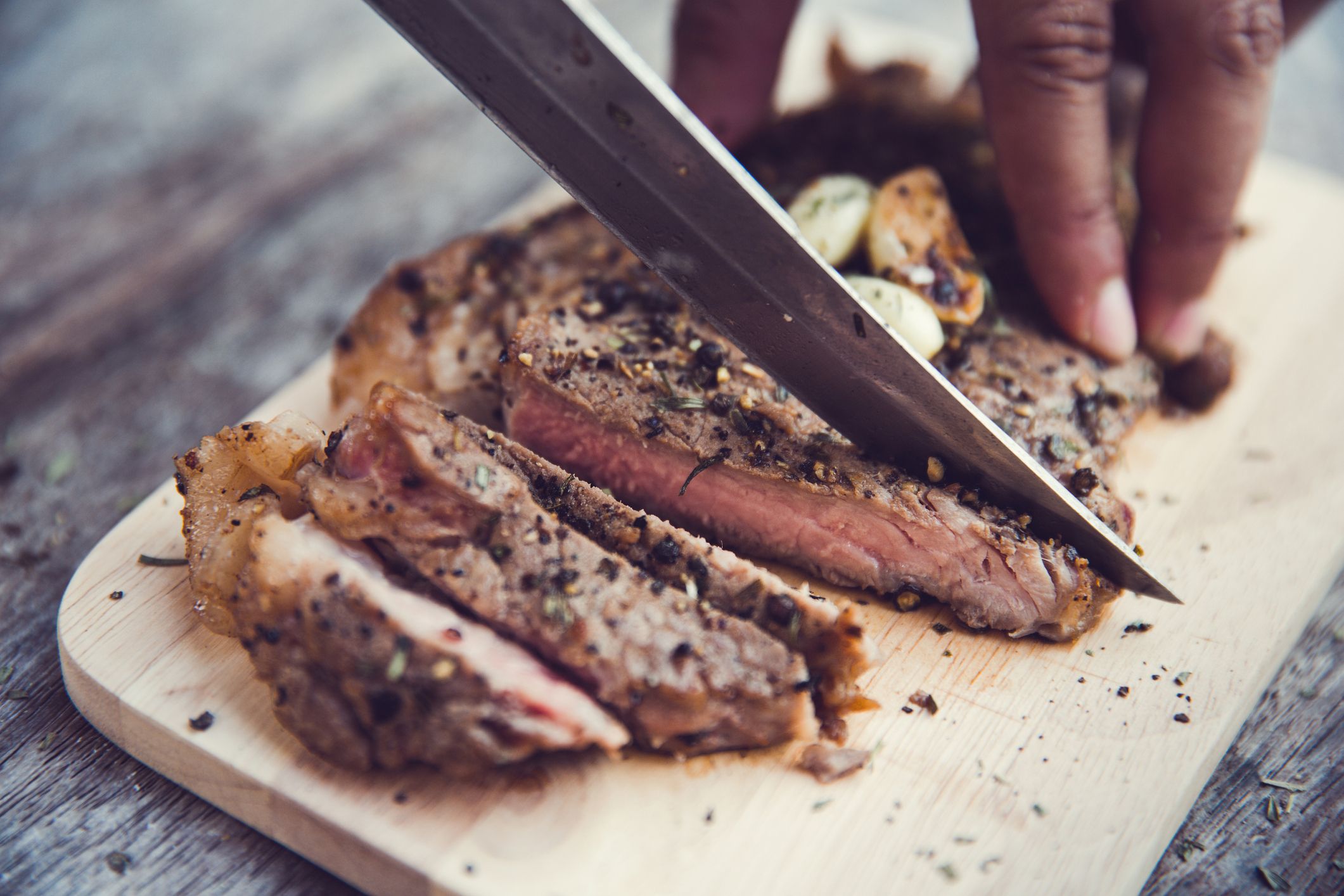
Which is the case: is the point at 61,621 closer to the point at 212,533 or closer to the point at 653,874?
the point at 212,533

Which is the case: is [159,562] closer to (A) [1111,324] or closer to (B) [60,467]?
(B) [60,467]

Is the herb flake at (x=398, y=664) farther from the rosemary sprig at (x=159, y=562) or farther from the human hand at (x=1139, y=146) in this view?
the human hand at (x=1139, y=146)

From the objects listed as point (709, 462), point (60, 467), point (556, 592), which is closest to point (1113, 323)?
point (709, 462)

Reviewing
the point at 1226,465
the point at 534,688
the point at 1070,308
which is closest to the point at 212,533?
the point at 534,688

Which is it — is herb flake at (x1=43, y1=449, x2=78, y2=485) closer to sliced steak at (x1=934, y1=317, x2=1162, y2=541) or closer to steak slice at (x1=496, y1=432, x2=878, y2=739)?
steak slice at (x1=496, y1=432, x2=878, y2=739)

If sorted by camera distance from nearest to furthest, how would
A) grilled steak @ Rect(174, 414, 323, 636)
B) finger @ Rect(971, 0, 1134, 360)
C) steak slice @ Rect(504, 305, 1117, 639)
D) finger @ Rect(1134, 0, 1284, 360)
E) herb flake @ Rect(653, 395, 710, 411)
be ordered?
Result: 1. grilled steak @ Rect(174, 414, 323, 636)
2. steak slice @ Rect(504, 305, 1117, 639)
3. herb flake @ Rect(653, 395, 710, 411)
4. finger @ Rect(971, 0, 1134, 360)
5. finger @ Rect(1134, 0, 1284, 360)

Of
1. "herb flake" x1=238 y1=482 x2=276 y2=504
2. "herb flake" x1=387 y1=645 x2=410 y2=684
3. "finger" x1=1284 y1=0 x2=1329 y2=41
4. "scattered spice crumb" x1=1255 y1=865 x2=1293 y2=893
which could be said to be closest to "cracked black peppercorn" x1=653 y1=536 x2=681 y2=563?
"herb flake" x1=387 y1=645 x2=410 y2=684
